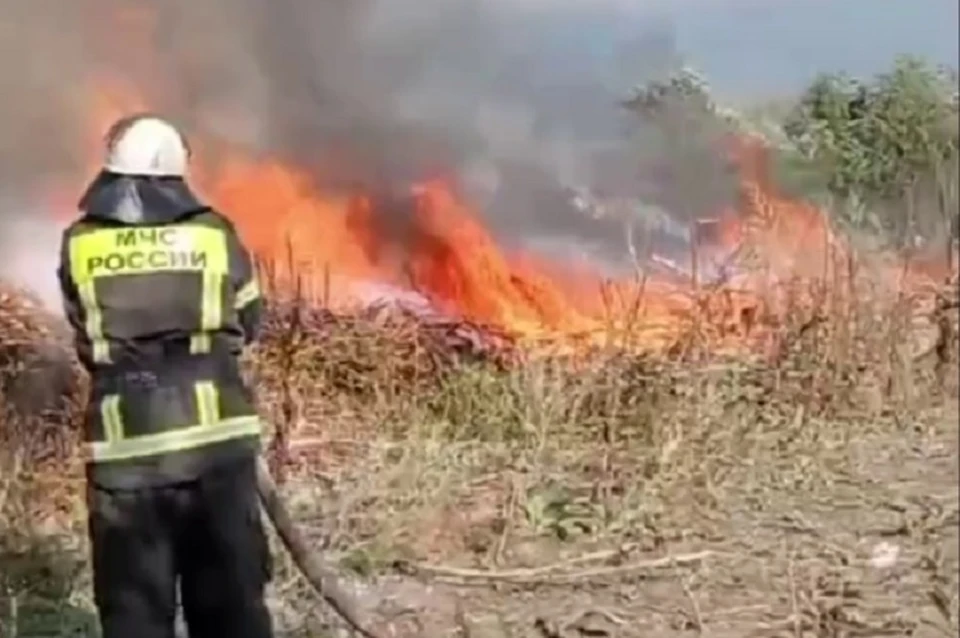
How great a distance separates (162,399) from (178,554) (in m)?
0.32

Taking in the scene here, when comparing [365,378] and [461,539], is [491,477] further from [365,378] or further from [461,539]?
[365,378]

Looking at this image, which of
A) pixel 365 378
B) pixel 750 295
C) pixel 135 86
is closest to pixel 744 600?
pixel 750 295

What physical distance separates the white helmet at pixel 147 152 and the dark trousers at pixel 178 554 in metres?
0.60


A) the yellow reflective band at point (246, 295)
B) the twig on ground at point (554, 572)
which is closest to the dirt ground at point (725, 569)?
the twig on ground at point (554, 572)

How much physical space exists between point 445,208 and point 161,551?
2.30m

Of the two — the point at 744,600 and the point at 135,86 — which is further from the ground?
the point at 135,86

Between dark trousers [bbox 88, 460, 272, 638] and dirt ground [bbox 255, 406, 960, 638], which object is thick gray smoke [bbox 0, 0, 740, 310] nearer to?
dirt ground [bbox 255, 406, 960, 638]

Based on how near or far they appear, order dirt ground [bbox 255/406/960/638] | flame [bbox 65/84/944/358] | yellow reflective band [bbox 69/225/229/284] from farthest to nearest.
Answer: flame [bbox 65/84/944/358], dirt ground [bbox 255/406/960/638], yellow reflective band [bbox 69/225/229/284]

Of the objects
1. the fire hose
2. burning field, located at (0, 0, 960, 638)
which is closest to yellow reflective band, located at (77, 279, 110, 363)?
the fire hose

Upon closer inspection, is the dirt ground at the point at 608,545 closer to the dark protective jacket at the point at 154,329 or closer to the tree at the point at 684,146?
the tree at the point at 684,146

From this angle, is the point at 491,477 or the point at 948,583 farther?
the point at 491,477

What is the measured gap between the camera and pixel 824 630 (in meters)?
3.93

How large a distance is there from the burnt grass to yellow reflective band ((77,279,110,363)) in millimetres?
1021

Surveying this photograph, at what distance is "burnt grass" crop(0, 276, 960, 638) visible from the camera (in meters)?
4.10
